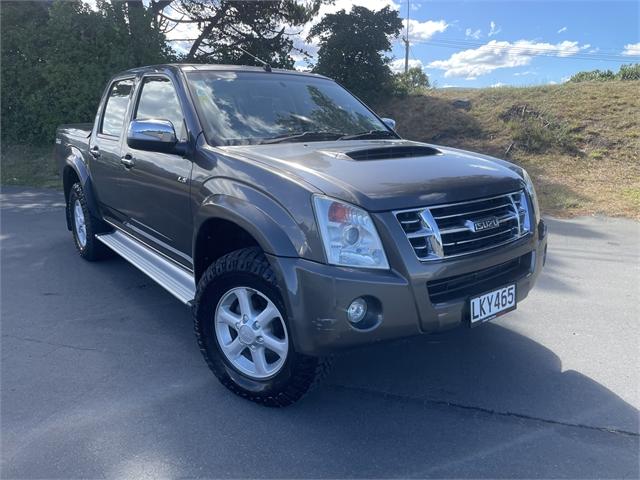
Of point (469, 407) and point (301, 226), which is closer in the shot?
point (301, 226)

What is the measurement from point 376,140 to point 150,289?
2463 millimetres

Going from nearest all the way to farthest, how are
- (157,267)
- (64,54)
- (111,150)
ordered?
(157,267)
(111,150)
(64,54)

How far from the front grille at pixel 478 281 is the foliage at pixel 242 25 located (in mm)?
12851

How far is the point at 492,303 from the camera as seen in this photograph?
2.90m

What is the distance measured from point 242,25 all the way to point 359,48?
332 cm

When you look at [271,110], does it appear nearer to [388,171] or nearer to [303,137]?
[303,137]

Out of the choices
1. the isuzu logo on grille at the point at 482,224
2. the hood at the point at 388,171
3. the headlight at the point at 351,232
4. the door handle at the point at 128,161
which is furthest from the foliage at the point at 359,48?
the headlight at the point at 351,232

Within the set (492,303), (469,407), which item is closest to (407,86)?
(492,303)

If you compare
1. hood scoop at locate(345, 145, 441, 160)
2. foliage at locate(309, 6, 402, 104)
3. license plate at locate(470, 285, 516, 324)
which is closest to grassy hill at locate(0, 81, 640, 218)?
foliage at locate(309, 6, 402, 104)

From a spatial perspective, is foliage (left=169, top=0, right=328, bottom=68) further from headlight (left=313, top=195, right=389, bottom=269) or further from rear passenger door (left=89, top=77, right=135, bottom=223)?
headlight (left=313, top=195, right=389, bottom=269)

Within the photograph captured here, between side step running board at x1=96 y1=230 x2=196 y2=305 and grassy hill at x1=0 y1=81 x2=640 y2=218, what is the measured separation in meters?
6.00

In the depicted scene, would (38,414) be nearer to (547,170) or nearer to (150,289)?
(150,289)

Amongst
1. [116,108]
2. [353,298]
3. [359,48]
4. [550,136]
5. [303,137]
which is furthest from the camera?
[359,48]

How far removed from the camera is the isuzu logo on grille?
9.30 feet
